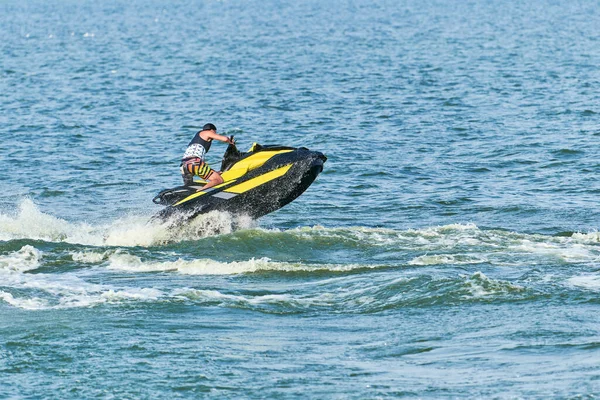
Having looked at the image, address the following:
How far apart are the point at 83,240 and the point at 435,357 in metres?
7.63

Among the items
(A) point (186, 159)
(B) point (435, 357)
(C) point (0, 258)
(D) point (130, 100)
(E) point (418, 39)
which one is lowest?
(B) point (435, 357)

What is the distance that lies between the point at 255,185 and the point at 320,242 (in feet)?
4.32

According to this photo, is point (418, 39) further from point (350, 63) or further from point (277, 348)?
point (277, 348)

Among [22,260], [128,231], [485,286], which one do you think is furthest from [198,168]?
[485,286]

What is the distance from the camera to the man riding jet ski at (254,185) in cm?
1672

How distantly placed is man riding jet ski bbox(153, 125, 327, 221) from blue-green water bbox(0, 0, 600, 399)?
281 mm

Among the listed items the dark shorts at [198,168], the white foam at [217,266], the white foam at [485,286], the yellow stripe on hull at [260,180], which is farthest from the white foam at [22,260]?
the white foam at [485,286]

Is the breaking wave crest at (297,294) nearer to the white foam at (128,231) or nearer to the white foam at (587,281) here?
the white foam at (587,281)

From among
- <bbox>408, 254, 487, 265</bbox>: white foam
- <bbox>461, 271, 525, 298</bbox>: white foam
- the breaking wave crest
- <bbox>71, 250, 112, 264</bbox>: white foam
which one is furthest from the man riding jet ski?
<bbox>461, 271, 525, 298</bbox>: white foam

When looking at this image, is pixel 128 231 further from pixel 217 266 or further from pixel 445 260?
pixel 445 260

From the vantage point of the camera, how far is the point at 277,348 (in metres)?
11.4

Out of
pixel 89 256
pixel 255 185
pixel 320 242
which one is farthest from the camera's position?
pixel 255 185

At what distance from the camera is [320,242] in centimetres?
1638

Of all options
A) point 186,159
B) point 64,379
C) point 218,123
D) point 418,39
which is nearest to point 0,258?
point 186,159
